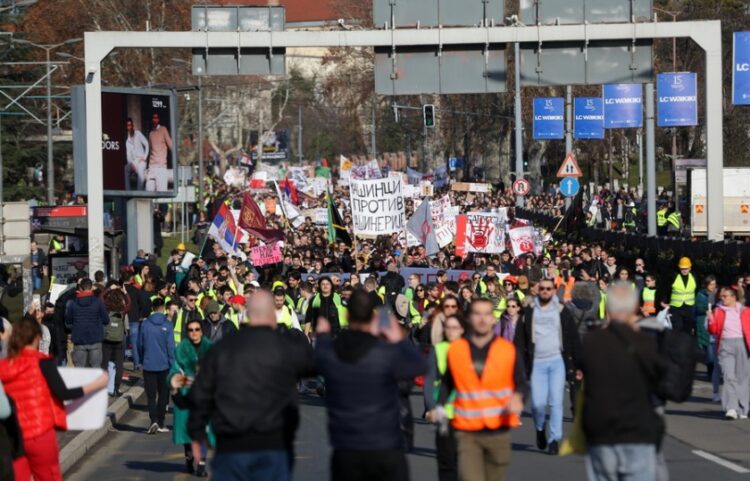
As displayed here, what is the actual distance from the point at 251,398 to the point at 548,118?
4194cm

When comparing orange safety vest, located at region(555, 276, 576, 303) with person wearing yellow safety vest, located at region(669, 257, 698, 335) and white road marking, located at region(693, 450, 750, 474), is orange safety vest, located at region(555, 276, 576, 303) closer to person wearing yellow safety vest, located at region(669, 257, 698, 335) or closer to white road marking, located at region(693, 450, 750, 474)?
person wearing yellow safety vest, located at region(669, 257, 698, 335)

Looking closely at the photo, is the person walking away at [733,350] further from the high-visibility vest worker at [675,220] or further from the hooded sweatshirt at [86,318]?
the high-visibility vest worker at [675,220]

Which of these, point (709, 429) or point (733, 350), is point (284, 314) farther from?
point (709, 429)

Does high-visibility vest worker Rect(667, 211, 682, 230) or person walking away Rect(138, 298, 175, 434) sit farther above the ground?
high-visibility vest worker Rect(667, 211, 682, 230)

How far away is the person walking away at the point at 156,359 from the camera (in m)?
17.9

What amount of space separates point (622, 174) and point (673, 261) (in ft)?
233

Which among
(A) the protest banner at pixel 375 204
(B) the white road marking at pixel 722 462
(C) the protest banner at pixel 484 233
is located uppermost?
(A) the protest banner at pixel 375 204

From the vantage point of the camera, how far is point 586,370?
859cm

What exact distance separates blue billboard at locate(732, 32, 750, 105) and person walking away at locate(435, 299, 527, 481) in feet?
75.4

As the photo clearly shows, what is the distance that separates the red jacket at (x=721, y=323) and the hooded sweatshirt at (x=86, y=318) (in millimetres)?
7429

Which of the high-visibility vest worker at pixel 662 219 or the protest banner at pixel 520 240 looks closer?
the protest banner at pixel 520 240

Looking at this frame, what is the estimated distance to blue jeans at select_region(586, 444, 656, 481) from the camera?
27.7 feet

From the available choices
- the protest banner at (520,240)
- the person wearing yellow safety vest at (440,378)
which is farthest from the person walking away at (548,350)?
the protest banner at (520,240)

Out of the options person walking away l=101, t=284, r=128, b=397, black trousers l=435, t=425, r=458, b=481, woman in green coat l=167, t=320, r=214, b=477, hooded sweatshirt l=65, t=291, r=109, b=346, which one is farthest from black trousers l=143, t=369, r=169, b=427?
black trousers l=435, t=425, r=458, b=481
